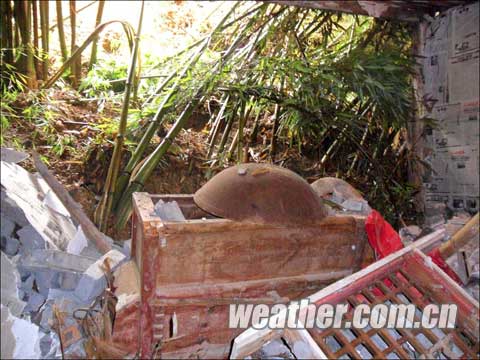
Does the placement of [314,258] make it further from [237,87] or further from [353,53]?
[353,53]

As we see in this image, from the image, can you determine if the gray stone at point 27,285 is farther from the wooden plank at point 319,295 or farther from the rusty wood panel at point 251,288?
the wooden plank at point 319,295

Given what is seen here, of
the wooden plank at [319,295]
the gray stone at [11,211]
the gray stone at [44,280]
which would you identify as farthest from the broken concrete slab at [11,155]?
the wooden plank at [319,295]

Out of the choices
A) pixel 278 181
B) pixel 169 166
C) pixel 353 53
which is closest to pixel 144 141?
pixel 169 166

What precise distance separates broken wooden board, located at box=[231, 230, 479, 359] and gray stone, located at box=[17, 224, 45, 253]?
132cm

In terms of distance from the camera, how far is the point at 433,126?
11.1 ft

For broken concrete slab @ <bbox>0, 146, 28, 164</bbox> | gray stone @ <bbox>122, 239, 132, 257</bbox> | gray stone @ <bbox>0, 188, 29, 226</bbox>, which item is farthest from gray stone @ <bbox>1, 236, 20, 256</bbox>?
gray stone @ <bbox>122, 239, 132, 257</bbox>

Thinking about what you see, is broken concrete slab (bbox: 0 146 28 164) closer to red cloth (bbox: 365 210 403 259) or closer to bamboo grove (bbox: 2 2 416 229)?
bamboo grove (bbox: 2 2 416 229)

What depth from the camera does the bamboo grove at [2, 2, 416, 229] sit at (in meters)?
3.07

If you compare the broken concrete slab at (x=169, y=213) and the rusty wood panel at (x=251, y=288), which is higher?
the broken concrete slab at (x=169, y=213)

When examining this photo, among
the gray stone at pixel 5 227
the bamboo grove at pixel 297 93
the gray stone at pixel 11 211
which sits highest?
the bamboo grove at pixel 297 93

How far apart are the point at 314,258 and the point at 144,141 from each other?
1570 millimetres

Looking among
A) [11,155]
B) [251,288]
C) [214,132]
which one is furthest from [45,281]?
[214,132]

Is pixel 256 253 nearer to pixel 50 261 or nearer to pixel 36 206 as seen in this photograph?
pixel 50 261

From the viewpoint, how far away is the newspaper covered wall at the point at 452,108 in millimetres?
3113
